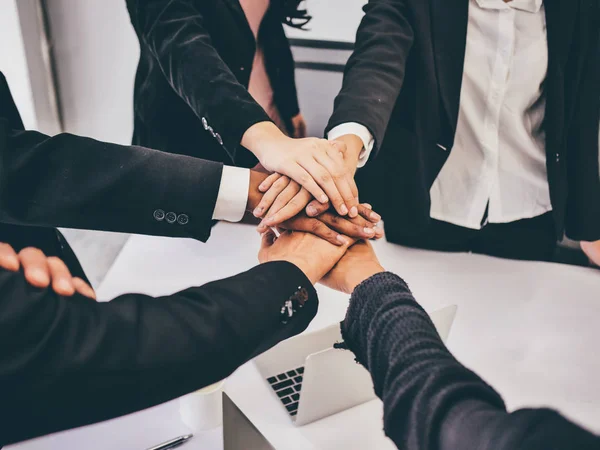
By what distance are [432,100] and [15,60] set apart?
160 centimetres

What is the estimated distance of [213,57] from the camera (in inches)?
46.5

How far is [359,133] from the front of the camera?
1.18m

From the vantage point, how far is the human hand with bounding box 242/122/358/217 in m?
1.05

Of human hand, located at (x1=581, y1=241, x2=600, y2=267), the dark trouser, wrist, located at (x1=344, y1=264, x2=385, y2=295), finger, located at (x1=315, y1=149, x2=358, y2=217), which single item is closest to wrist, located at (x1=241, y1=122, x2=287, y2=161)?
finger, located at (x1=315, y1=149, x2=358, y2=217)

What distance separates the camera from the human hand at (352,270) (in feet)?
3.13

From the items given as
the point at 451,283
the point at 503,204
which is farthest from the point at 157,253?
the point at 503,204

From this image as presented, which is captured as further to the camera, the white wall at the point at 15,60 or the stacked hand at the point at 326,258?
the white wall at the point at 15,60

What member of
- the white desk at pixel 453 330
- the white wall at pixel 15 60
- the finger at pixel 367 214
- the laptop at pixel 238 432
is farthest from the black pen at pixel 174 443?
the white wall at pixel 15 60

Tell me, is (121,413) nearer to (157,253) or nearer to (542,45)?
(157,253)

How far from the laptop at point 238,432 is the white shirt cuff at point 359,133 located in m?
0.70

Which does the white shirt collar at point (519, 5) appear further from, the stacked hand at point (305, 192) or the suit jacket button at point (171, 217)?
the suit jacket button at point (171, 217)

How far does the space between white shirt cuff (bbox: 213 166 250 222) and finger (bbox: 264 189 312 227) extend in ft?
0.23

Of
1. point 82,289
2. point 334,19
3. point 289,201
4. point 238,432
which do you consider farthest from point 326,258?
point 334,19

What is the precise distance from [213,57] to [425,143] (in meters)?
0.58
